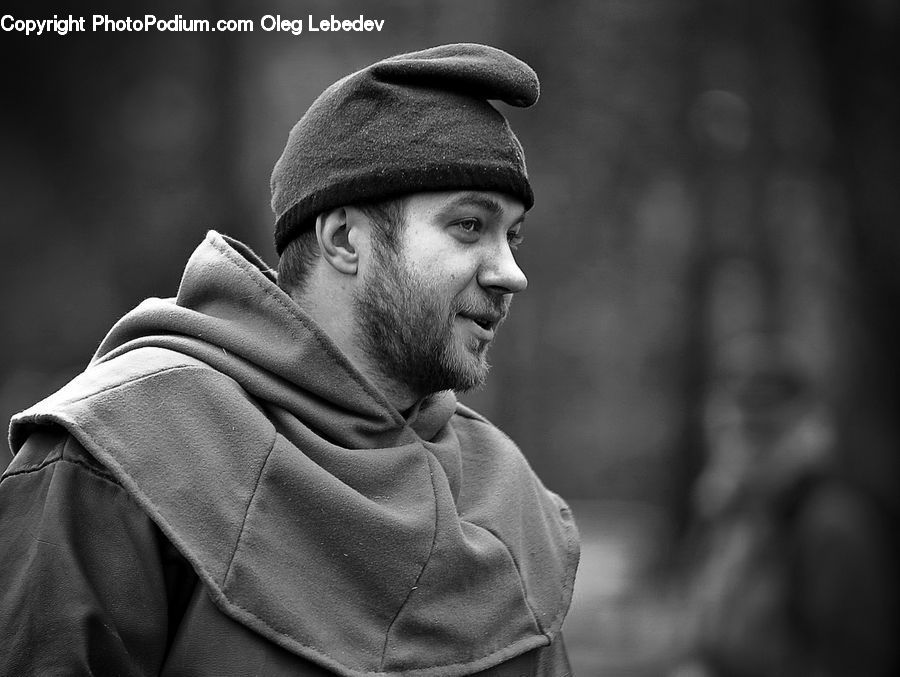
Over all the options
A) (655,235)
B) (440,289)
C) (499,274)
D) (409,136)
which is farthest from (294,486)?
(655,235)

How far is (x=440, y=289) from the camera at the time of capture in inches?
101

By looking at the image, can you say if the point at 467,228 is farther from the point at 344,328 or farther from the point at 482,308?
the point at 344,328

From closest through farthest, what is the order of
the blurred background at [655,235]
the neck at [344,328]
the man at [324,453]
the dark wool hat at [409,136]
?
the man at [324,453]
the dark wool hat at [409,136]
the neck at [344,328]
the blurred background at [655,235]

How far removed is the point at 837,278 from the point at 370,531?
3.63m

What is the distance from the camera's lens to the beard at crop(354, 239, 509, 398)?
8.44ft

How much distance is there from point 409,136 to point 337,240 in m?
0.27

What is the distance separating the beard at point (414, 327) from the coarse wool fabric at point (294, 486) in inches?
4.9

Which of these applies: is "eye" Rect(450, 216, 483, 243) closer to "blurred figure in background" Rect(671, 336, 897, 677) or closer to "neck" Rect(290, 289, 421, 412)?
"neck" Rect(290, 289, 421, 412)

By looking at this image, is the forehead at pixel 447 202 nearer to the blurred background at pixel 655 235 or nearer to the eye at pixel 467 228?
the eye at pixel 467 228

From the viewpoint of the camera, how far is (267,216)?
1153cm

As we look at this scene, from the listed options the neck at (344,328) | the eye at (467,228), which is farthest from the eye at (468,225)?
the neck at (344,328)

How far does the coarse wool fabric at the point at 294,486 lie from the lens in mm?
2189

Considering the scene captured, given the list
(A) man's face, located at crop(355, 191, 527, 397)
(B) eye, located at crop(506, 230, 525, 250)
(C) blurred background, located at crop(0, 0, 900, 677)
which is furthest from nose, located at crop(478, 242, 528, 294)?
(C) blurred background, located at crop(0, 0, 900, 677)

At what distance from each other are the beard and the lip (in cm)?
1
